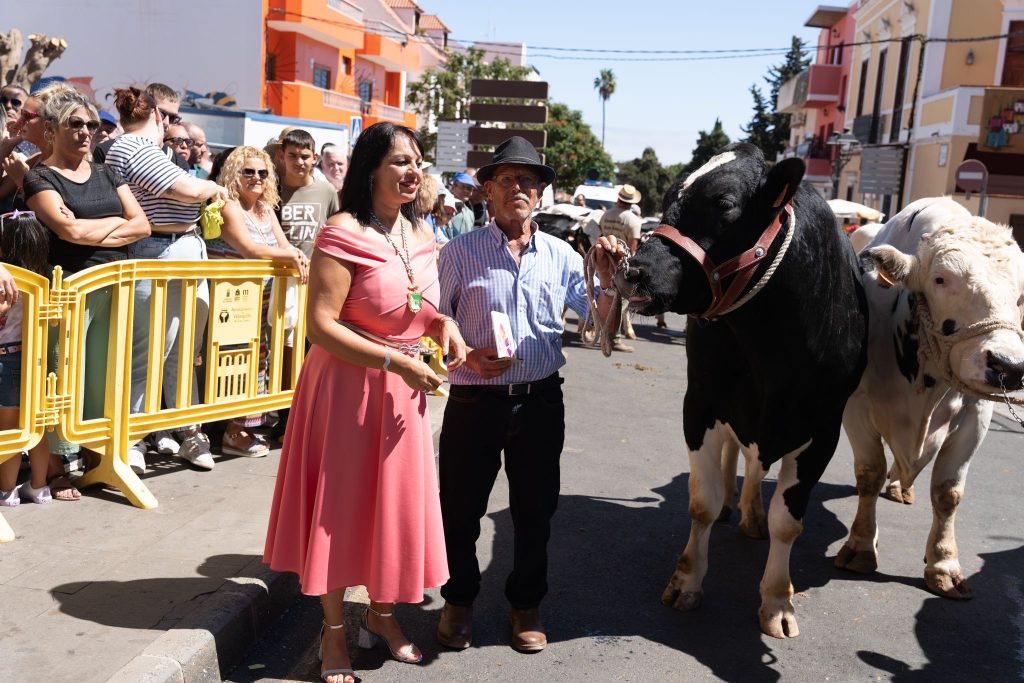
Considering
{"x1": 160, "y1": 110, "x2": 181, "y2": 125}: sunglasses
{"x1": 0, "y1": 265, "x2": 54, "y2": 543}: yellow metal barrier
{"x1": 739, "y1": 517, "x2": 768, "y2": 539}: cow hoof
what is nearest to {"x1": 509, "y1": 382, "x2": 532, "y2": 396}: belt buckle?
Answer: {"x1": 739, "y1": 517, "x2": 768, "y2": 539}: cow hoof

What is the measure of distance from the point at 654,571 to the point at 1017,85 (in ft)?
92.3

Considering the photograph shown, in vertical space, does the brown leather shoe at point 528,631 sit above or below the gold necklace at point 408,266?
below

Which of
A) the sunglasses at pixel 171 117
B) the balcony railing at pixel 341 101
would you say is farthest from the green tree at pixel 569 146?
the sunglasses at pixel 171 117

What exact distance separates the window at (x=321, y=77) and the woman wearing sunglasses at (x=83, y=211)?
32.5 metres

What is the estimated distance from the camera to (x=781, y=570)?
14.1ft

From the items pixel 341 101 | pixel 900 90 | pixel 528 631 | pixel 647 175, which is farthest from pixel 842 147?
pixel 647 175

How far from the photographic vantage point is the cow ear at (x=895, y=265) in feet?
13.9

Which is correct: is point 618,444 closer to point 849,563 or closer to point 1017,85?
point 849,563

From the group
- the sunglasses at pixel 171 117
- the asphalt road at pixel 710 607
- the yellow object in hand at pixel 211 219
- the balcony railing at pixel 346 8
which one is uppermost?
the balcony railing at pixel 346 8

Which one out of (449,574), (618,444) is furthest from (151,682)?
(618,444)

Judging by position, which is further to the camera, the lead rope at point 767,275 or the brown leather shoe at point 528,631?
the brown leather shoe at point 528,631

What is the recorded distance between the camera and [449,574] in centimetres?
400

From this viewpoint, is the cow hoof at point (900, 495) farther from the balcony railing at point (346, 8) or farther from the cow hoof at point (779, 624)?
the balcony railing at point (346, 8)

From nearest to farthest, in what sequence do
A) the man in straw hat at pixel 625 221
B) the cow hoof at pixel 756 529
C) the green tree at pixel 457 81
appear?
the cow hoof at pixel 756 529 → the man in straw hat at pixel 625 221 → the green tree at pixel 457 81
